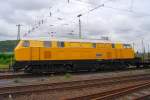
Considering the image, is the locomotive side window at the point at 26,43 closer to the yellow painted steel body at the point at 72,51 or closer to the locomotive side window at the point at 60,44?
the yellow painted steel body at the point at 72,51

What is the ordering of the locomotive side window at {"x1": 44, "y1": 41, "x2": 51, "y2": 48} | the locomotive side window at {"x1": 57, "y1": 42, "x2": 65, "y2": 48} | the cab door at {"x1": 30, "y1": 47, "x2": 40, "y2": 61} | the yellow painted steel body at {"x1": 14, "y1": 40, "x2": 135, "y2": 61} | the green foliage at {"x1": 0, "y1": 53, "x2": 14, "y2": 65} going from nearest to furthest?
the yellow painted steel body at {"x1": 14, "y1": 40, "x2": 135, "y2": 61}, the cab door at {"x1": 30, "y1": 47, "x2": 40, "y2": 61}, the locomotive side window at {"x1": 44, "y1": 41, "x2": 51, "y2": 48}, the locomotive side window at {"x1": 57, "y1": 42, "x2": 65, "y2": 48}, the green foliage at {"x1": 0, "y1": 53, "x2": 14, "y2": 65}

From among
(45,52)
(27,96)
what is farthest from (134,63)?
(27,96)

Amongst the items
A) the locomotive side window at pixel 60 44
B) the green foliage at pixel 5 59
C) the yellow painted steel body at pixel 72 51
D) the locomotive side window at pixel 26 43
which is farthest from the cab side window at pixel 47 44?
the green foliage at pixel 5 59

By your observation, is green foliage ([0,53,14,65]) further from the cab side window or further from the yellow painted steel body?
the cab side window

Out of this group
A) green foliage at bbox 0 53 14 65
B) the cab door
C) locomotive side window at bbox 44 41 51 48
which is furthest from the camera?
green foliage at bbox 0 53 14 65

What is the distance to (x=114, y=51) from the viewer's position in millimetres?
25906

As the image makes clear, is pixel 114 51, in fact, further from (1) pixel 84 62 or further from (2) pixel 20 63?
(2) pixel 20 63

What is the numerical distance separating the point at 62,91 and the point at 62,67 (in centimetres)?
941

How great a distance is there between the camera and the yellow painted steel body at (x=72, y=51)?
20.5 m

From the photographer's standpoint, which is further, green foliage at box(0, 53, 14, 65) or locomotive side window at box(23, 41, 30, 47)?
green foliage at box(0, 53, 14, 65)

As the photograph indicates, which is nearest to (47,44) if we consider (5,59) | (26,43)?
(26,43)

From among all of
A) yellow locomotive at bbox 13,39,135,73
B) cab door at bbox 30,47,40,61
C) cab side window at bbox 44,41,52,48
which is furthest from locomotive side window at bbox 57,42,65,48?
cab door at bbox 30,47,40,61

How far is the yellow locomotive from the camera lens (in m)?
20.5

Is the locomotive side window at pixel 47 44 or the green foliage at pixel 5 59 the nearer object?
the locomotive side window at pixel 47 44
